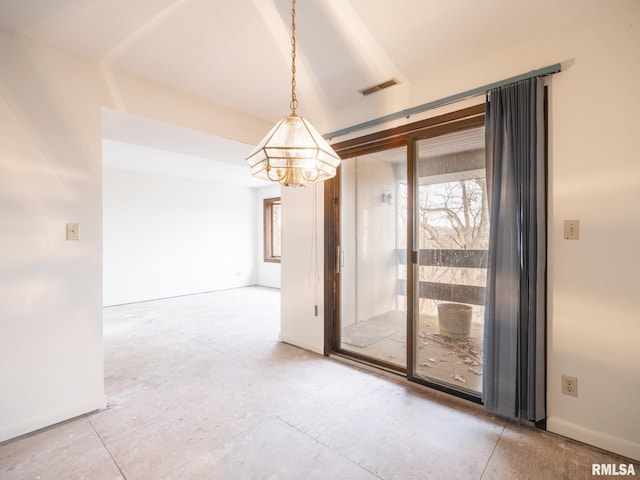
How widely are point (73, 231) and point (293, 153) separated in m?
1.82

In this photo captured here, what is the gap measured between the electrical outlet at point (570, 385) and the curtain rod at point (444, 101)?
74.9 inches

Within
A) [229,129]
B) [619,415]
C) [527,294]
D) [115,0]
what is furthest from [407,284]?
[115,0]

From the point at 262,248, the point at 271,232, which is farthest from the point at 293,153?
the point at 262,248

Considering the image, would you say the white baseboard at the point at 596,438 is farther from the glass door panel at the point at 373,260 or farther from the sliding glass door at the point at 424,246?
the glass door panel at the point at 373,260

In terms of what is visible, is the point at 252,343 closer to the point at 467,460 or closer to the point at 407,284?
the point at 407,284

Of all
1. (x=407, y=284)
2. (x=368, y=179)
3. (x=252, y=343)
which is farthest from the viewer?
(x=252, y=343)

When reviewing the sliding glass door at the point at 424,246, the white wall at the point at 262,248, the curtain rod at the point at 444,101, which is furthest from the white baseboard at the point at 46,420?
the white wall at the point at 262,248

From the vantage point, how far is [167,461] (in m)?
1.72

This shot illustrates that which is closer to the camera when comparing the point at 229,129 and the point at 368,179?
the point at 229,129

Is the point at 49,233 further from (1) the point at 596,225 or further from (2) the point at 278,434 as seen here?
(1) the point at 596,225

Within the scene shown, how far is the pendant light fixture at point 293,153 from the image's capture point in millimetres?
1424

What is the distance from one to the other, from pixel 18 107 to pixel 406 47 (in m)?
2.59

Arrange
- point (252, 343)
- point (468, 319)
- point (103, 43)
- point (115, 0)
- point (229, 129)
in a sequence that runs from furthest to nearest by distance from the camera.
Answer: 1. point (252, 343)
2. point (229, 129)
3. point (468, 319)
4. point (103, 43)
5. point (115, 0)

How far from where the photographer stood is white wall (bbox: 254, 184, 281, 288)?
298 inches
